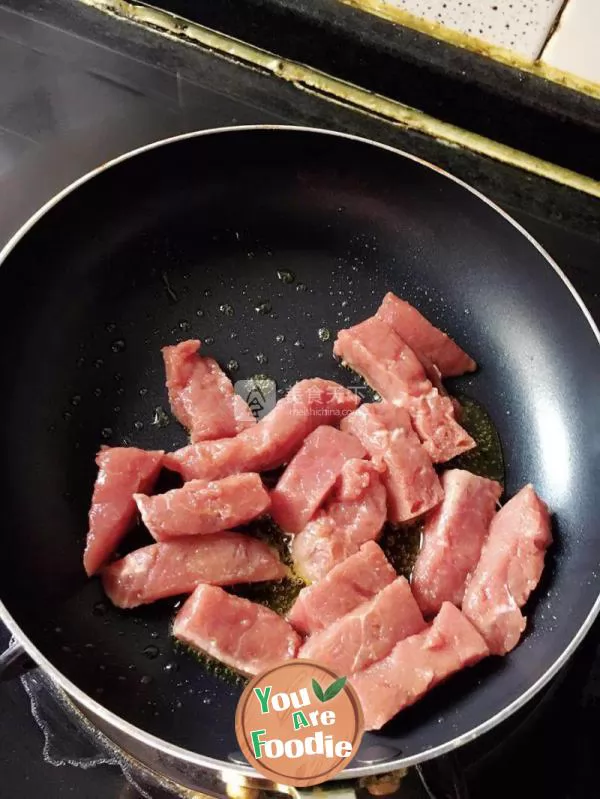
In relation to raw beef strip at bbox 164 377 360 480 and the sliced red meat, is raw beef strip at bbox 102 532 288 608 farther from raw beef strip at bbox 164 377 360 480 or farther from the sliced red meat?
the sliced red meat

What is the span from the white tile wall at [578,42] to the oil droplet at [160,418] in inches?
43.0

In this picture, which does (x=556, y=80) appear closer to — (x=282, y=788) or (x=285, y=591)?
(x=285, y=591)

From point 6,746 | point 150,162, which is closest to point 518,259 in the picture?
point 150,162

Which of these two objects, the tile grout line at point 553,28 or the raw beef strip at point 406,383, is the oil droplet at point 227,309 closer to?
the raw beef strip at point 406,383

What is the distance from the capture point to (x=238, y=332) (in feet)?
5.50

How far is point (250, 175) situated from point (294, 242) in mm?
168

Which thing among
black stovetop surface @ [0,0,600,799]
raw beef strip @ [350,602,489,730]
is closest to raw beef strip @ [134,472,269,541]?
raw beef strip @ [350,602,489,730]

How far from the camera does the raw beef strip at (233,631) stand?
1349mm

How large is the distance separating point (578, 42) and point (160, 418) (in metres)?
1.15

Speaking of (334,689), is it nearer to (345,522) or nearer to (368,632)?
(368,632)

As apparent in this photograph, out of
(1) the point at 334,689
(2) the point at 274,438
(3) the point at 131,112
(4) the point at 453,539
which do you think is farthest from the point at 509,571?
(3) the point at 131,112

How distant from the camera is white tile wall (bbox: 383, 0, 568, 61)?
1.65 metres

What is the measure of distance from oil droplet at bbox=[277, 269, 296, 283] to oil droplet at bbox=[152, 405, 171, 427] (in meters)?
0.38

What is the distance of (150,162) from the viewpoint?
5.44 ft
